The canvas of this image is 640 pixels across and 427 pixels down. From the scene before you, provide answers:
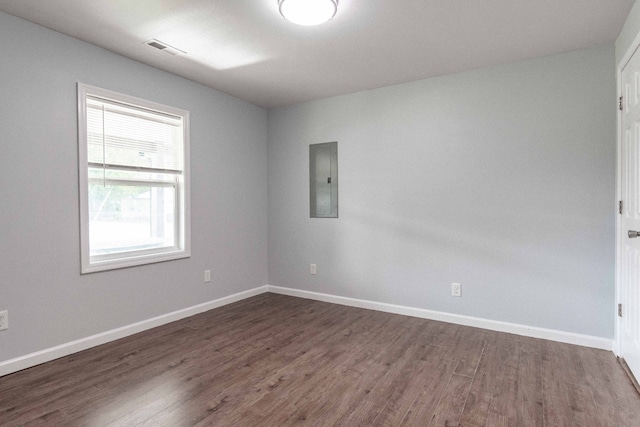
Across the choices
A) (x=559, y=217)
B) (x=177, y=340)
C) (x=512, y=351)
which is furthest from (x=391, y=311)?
(x=177, y=340)

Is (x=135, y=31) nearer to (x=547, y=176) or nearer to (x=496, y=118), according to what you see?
(x=496, y=118)

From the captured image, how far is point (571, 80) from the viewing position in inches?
110

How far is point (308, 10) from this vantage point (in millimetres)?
2117

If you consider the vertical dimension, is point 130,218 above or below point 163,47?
below

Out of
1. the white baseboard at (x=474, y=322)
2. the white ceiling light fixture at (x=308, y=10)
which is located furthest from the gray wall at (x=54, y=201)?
the white ceiling light fixture at (x=308, y=10)

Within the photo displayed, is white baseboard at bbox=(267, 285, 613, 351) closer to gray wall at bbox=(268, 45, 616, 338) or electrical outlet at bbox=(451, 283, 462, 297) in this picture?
gray wall at bbox=(268, 45, 616, 338)

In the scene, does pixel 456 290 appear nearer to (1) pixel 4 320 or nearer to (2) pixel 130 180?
(2) pixel 130 180

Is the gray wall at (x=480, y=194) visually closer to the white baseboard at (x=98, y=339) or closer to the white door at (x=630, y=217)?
the white door at (x=630, y=217)

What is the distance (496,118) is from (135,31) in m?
3.03

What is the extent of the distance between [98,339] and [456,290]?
10.4 feet

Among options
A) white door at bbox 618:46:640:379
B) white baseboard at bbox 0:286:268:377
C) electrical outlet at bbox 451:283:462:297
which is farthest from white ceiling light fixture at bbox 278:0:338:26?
white baseboard at bbox 0:286:268:377

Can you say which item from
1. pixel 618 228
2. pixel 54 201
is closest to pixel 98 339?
pixel 54 201

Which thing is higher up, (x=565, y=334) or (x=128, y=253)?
(x=128, y=253)

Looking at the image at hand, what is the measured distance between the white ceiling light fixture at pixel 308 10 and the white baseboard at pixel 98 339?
281 centimetres
